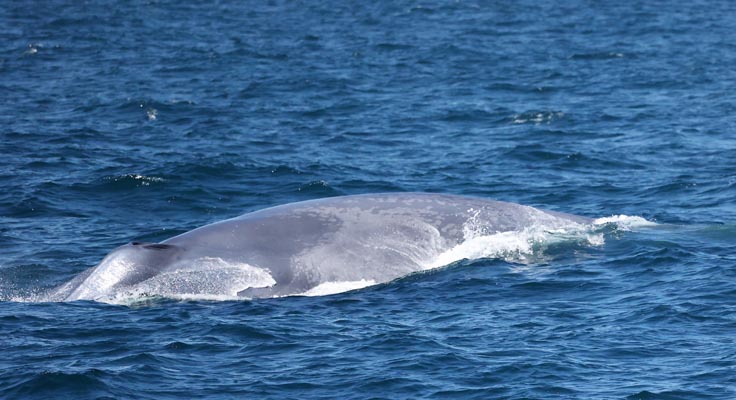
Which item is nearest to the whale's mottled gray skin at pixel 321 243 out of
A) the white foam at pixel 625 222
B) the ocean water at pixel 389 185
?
the ocean water at pixel 389 185

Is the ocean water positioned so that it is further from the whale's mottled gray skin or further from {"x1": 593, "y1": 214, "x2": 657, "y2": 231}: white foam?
the whale's mottled gray skin

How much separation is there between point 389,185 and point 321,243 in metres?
12.0

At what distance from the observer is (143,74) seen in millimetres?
60750

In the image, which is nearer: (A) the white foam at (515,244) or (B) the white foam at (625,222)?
(A) the white foam at (515,244)

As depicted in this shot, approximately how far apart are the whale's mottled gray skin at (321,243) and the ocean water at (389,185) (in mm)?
452

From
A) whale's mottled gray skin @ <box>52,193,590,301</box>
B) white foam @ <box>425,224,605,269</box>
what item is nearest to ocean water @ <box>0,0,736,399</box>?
white foam @ <box>425,224,605,269</box>

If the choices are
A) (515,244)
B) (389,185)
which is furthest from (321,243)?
(389,185)

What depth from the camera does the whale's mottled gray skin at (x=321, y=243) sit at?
24000 mm

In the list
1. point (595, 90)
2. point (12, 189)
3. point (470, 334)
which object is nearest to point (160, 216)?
point (12, 189)

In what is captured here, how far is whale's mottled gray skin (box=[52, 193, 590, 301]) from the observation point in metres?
24.0

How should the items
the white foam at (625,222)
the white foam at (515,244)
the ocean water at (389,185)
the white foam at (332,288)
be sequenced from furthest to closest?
1. the white foam at (625,222)
2. the white foam at (515,244)
3. the white foam at (332,288)
4. the ocean water at (389,185)

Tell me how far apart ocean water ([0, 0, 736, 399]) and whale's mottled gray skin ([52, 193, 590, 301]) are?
17.8 inches

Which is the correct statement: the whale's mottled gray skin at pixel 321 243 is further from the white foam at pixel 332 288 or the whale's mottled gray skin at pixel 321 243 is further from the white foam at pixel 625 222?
the white foam at pixel 625 222

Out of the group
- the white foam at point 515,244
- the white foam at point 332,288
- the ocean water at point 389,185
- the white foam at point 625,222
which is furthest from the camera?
the white foam at point 625,222
